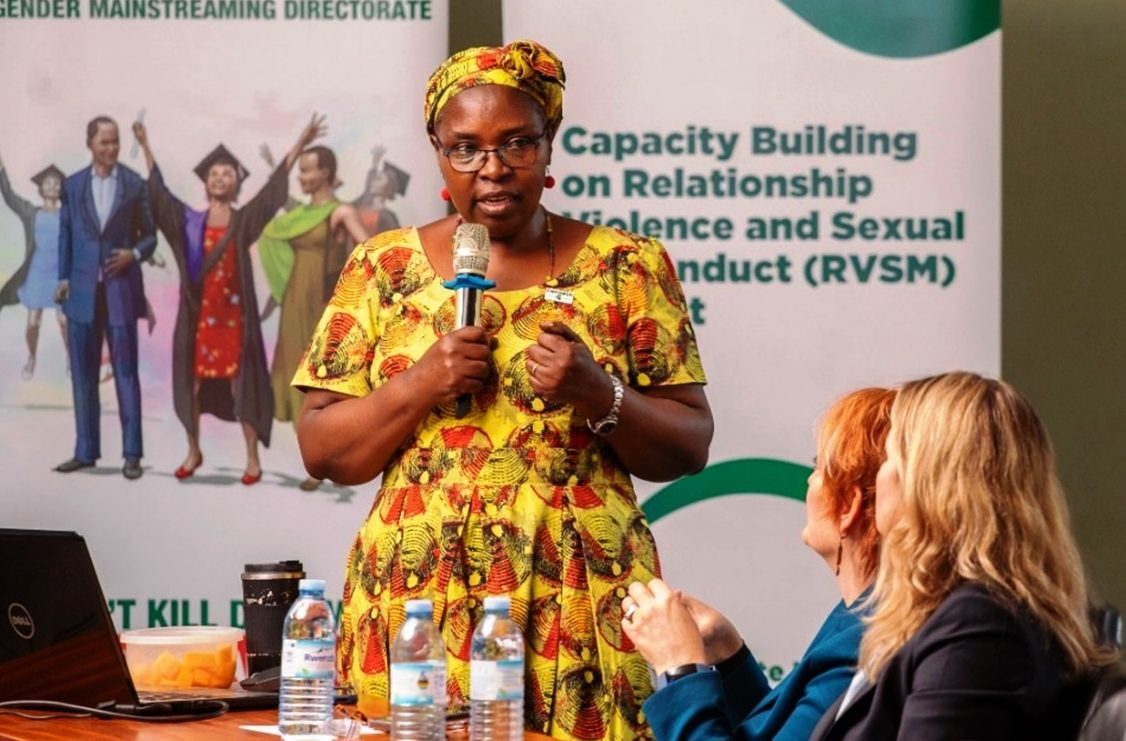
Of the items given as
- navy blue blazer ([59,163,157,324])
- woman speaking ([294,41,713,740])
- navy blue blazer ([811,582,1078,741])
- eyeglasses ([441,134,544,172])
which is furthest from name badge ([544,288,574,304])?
navy blue blazer ([59,163,157,324])

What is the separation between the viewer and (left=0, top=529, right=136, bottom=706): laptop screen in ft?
9.05

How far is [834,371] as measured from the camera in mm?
4895

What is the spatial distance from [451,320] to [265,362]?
1.95 m

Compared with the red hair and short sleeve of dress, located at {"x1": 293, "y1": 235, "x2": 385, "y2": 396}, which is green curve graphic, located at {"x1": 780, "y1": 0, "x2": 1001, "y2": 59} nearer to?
short sleeve of dress, located at {"x1": 293, "y1": 235, "x2": 385, "y2": 396}

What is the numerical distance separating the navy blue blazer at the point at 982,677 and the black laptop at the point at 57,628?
3.99 feet

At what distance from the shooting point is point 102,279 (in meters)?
4.89

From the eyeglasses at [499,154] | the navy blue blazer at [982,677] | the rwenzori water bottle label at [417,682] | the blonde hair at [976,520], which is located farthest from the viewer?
the eyeglasses at [499,154]

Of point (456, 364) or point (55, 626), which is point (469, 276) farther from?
point (55, 626)

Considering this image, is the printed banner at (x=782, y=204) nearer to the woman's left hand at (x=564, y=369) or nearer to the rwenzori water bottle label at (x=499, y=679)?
the woman's left hand at (x=564, y=369)

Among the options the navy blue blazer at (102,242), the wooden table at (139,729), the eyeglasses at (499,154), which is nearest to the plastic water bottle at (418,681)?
the wooden table at (139,729)

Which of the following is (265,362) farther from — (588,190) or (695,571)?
(695,571)

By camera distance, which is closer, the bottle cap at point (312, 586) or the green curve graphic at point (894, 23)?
the bottle cap at point (312, 586)

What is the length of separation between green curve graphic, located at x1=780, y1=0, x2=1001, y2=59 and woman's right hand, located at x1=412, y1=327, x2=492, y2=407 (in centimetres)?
232

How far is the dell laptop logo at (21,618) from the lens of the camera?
2.77 m
